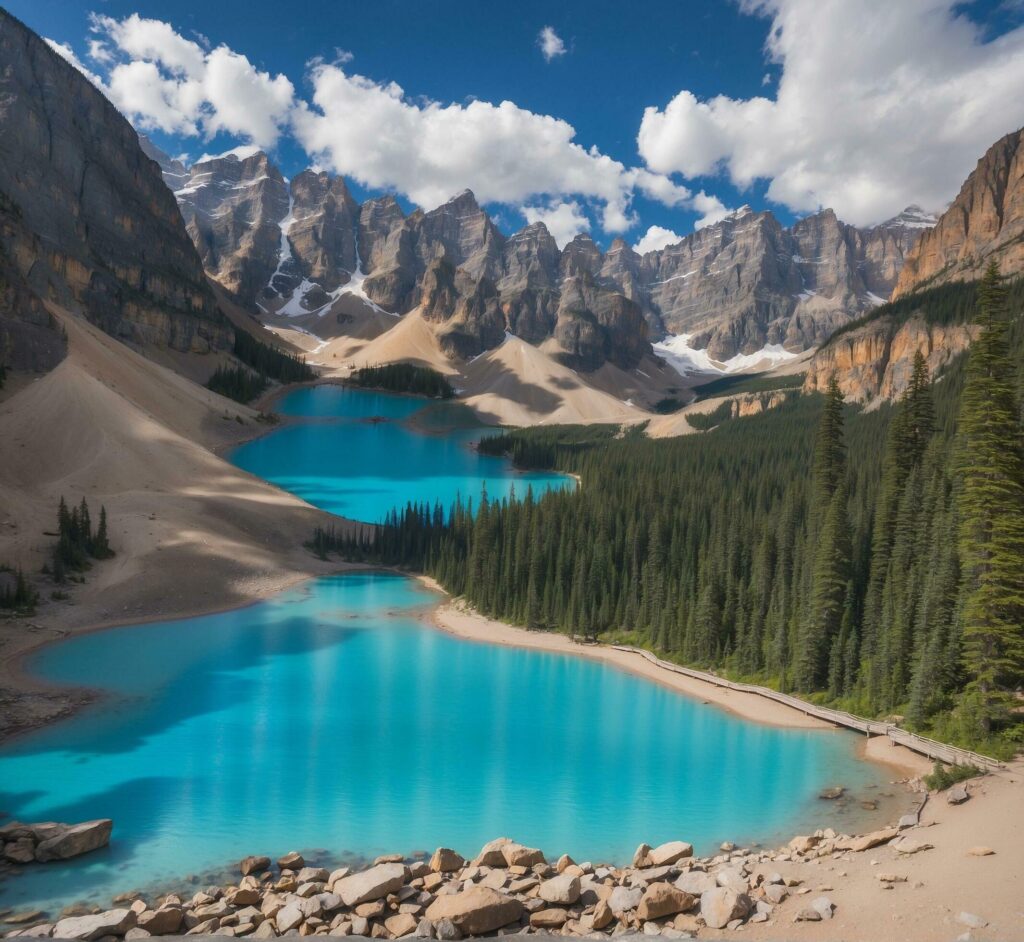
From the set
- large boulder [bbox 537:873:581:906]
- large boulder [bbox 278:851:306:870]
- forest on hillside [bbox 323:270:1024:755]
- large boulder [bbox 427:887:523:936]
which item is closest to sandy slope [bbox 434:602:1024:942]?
large boulder [bbox 537:873:581:906]

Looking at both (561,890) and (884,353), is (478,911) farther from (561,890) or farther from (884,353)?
(884,353)

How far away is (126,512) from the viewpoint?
70312mm

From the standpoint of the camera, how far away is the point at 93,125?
175 metres

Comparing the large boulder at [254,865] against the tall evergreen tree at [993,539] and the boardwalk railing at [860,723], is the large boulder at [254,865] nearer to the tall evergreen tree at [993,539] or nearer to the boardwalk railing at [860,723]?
the boardwalk railing at [860,723]

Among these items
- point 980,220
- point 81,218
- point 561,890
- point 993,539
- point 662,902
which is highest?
point 980,220

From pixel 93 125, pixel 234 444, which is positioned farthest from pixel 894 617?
pixel 93 125

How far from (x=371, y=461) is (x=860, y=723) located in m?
116

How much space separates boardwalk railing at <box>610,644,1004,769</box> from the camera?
29.2 m

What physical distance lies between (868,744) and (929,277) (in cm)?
17545

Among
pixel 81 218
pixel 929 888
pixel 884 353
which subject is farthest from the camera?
pixel 81 218

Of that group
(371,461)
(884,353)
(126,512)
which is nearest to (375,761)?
(126,512)

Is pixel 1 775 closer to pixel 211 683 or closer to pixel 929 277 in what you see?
pixel 211 683

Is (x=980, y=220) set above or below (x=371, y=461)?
above

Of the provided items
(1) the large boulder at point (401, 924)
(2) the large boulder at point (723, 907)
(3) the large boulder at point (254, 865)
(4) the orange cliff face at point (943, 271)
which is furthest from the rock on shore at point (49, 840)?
(4) the orange cliff face at point (943, 271)
